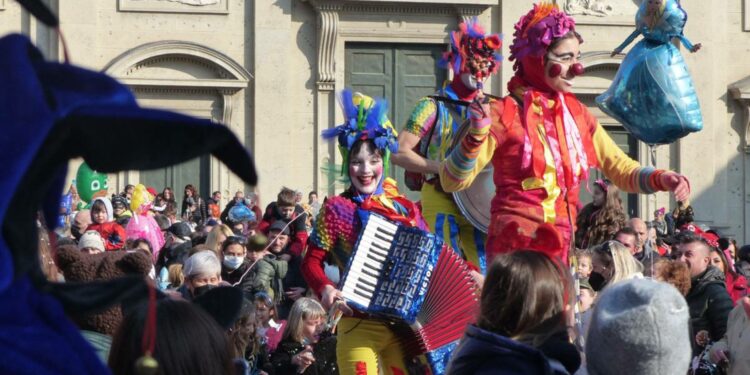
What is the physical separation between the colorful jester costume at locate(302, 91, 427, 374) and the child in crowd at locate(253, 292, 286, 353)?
1.27 meters

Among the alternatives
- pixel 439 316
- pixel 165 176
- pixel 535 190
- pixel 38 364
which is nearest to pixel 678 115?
pixel 535 190

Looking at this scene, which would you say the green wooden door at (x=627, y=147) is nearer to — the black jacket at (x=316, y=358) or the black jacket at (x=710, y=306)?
the black jacket at (x=710, y=306)

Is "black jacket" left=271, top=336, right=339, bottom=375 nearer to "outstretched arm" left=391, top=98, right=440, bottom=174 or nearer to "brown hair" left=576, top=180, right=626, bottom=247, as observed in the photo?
"outstretched arm" left=391, top=98, right=440, bottom=174

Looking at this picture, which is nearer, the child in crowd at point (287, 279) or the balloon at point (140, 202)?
the child in crowd at point (287, 279)

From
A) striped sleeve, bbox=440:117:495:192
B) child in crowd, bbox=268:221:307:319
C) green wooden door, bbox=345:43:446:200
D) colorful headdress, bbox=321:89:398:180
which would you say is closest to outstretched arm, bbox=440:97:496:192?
striped sleeve, bbox=440:117:495:192

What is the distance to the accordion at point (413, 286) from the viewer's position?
6.25m

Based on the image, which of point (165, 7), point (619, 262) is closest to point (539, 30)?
point (619, 262)

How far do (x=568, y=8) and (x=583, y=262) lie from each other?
17.5 meters

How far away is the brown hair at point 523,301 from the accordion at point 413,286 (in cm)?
265

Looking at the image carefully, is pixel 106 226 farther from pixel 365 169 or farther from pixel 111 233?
pixel 365 169

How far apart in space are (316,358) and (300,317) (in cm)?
33

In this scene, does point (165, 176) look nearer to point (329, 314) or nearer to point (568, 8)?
point (568, 8)

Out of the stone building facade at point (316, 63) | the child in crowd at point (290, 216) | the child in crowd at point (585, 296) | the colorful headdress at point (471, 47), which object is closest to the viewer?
the colorful headdress at point (471, 47)

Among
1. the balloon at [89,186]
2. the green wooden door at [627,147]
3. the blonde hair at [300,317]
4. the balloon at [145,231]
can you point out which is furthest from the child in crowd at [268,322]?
the green wooden door at [627,147]
